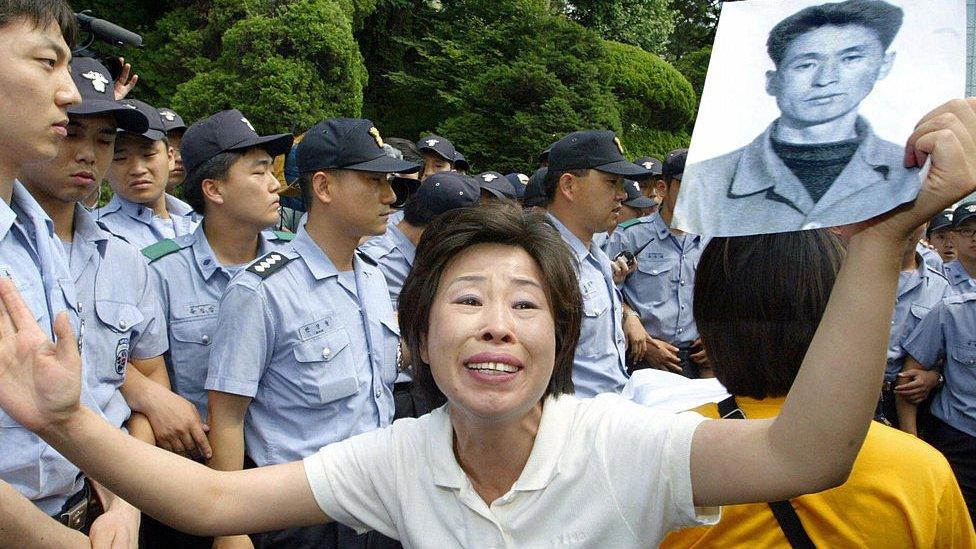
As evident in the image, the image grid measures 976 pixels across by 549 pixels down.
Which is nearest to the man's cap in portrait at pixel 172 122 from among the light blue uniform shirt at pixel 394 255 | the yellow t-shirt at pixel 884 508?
the light blue uniform shirt at pixel 394 255

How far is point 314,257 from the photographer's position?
313 centimetres

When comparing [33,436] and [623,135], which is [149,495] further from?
[623,135]

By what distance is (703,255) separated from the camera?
78.0 inches

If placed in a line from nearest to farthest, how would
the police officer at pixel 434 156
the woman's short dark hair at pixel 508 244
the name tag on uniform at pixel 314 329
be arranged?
the woman's short dark hair at pixel 508 244 < the name tag on uniform at pixel 314 329 < the police officer at pixel 434 156

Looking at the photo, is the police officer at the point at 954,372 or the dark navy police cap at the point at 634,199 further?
the dark navy police cap at the point at 634,199

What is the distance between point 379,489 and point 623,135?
1387 cm

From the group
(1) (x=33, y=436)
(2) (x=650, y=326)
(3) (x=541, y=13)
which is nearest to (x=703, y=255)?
(1) (x=33, y=436)

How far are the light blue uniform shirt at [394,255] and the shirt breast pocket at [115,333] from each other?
1940 millimetres

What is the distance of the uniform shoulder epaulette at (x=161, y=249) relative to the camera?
11.3 ft

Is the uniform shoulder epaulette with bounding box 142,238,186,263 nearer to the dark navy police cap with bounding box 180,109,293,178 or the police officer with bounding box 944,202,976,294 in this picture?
the dark navy police cap with bounding box 180,109,293,178

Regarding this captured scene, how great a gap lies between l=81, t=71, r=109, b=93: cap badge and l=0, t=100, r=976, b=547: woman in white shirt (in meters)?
1.51

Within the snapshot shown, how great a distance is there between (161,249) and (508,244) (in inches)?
85.1

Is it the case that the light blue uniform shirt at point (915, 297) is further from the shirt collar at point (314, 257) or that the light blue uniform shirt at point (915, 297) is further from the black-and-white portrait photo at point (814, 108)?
the black-and-white portrait photo at point (814, 108)

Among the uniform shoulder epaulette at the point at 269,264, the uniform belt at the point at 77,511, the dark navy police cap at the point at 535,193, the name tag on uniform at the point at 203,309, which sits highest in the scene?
the uniform shoulder epaulette at the point at 269,264
